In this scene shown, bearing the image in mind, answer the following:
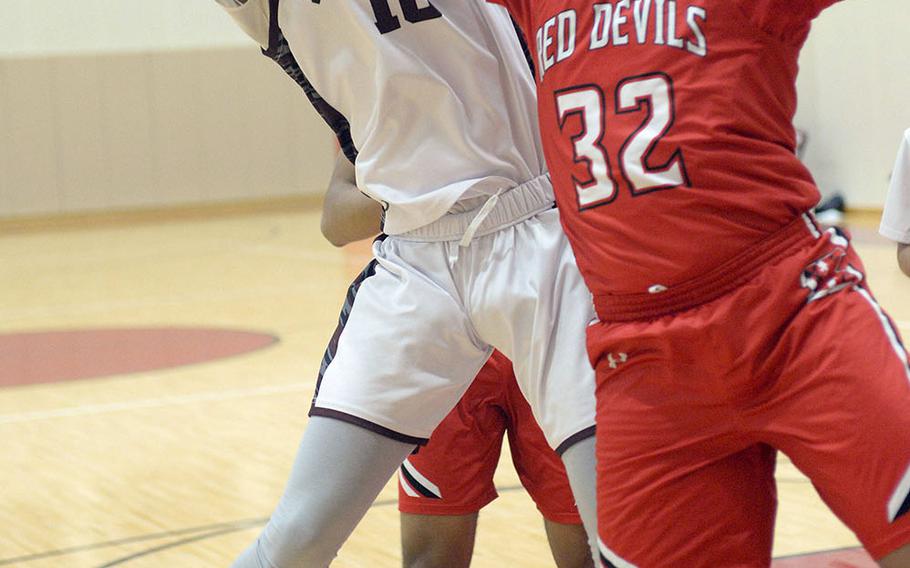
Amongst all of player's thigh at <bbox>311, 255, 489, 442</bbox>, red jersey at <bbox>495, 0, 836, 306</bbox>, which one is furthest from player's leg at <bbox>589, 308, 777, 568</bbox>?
player's thigh at <bbox>311, 255, 489, 442</bbox>

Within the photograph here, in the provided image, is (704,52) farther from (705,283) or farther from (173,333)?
(173,333)

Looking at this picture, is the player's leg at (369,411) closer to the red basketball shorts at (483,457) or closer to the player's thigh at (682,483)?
the player's thigh at (682,483)

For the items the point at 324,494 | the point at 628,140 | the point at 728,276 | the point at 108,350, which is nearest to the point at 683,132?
the point at 628,140

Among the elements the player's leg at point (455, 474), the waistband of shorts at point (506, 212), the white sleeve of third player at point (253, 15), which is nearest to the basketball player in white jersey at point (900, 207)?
the waistband of shorts at point (506, 212)

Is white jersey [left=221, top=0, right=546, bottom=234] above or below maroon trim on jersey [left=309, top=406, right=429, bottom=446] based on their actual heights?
above

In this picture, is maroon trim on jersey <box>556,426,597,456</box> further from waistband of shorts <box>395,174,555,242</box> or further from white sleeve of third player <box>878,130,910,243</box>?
white sleeve of third player <box>878,130,910,243</box>

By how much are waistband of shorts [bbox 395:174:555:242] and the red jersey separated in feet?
1.23

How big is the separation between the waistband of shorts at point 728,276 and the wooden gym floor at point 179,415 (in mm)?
1842

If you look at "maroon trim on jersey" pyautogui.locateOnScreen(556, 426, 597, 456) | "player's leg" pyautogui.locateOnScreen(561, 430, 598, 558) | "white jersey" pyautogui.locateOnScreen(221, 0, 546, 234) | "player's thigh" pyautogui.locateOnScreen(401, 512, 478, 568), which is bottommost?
"player's thigh" pyautogui.locateOnScreen(401, 512, 478, 568)

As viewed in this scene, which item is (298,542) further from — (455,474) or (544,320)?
(455,474)

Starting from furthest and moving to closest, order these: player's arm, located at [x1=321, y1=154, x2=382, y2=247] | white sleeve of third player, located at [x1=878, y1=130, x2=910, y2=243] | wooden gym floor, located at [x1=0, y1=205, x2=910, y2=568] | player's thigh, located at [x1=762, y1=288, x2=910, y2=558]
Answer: wooden gym floor, located at [x1=0, y1=205, x2=910, y2=568] < white sleeve of third player, located at [x1=878, y1=130, x2=910, y2=243] < player's arm, located at [x1=321, y1=154, x2=382, y2=247] < player's thigh, located at [x1=762, y1=288, x2=910, y2=558]

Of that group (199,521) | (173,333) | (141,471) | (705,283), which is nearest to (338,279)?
(173,333)

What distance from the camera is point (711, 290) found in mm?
2162

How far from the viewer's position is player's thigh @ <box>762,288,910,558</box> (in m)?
2.00
